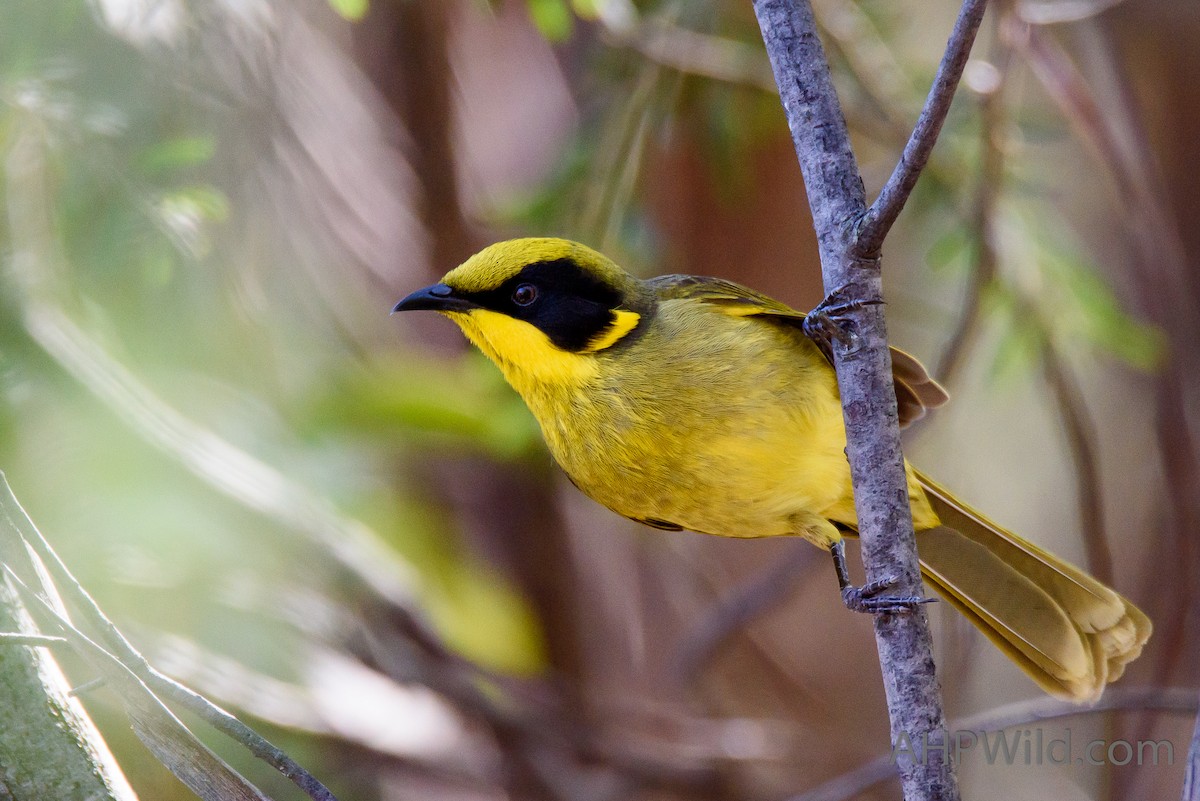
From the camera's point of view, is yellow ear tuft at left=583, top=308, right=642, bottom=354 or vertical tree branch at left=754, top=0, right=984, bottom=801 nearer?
vertical tree branch at left=754, top=0, right=984, bottom=801

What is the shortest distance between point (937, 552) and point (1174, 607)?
206 cm

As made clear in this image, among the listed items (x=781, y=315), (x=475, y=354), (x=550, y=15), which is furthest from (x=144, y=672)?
(x=475, y=354)

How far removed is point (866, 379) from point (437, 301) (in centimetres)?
119

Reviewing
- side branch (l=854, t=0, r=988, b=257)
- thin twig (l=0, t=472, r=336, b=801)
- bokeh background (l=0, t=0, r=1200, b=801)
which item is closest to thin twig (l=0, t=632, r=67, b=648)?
thin twig (l=0, t=472, r=336, b=801)

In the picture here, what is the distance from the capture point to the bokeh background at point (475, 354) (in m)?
3.07

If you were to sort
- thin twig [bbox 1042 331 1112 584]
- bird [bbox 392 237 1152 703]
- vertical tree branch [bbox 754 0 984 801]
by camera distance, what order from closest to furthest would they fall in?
vertical tree branch [bbox 754 0 984 801] → bird [bbox 392 237 1152 703] → thin twig [bbox 1042 331 1112 584]

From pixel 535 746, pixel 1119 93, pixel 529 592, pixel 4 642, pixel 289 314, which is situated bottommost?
pixel 4 642

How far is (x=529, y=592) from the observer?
516 cm

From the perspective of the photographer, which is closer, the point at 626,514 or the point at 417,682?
the point at 626,514

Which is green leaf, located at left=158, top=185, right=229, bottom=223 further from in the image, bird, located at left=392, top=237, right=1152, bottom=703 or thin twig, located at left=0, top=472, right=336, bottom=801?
thin twig, located at left=0, top=472, right=336, bottom=801

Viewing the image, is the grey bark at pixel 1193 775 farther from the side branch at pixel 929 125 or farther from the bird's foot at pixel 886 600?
the side branch at pixel 929 125

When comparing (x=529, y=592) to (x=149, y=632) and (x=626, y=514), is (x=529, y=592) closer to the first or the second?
(x=149, y=632)

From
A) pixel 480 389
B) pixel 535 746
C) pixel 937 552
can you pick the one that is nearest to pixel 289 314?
pixel 480 389

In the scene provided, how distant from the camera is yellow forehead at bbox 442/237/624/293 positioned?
2.69 m
